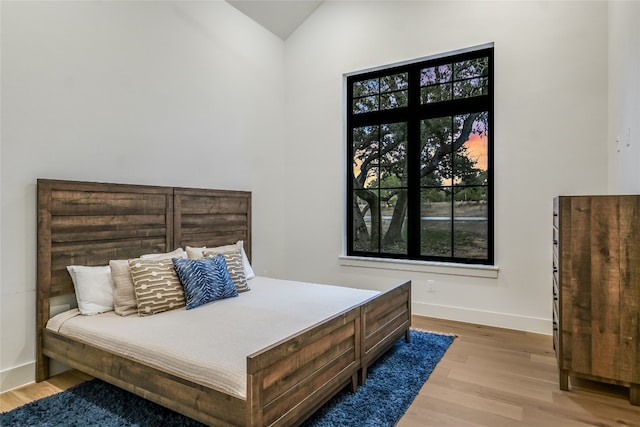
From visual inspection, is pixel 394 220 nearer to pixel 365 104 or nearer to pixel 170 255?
pixel 365 104

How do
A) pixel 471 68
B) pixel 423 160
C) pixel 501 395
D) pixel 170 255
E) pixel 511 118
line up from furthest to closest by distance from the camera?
1. pixel 423 160
2. pixel 471 68
3. pixel 511 118
4. pixel 170 255
5. pixel 501 395

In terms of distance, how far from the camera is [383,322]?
8.92 ft

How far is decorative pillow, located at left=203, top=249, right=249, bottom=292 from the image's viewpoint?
3.06 m

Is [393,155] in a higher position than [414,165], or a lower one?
higher

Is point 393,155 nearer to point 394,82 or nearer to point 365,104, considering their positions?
point 365,104

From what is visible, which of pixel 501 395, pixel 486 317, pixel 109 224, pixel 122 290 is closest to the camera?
pixel 501 395

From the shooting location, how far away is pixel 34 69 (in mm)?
2477

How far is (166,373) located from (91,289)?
1090 mm

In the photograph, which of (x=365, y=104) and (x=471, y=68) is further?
(x=365, y=104)

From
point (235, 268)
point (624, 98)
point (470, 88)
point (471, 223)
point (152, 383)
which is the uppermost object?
point (470, 88)

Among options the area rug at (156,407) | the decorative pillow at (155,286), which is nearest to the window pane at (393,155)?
the area rug at (156,407)

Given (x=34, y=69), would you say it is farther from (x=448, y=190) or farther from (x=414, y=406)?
(x=448, y=190)

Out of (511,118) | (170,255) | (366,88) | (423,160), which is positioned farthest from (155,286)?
(511,118)

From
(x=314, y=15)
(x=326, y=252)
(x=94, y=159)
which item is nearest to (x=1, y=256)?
(x=94, y=159)
